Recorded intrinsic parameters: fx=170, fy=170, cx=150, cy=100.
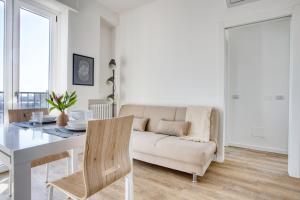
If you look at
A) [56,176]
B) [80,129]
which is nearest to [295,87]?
[80,129]

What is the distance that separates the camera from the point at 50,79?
114 inches

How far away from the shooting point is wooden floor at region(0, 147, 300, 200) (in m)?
1.78

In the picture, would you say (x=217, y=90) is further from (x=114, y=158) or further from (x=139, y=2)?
(x=139, y=2)

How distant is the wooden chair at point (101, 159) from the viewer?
97 centimetres

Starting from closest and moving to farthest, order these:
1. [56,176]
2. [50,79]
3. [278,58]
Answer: [56,176], [50,79], [278,58]

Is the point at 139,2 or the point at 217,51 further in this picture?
the point at 139,2

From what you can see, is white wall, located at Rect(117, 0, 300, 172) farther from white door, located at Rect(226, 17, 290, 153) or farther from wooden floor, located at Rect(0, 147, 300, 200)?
wooden floor, located at Rect(0, 147, 300, 200)

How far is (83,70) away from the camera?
313 centimetres

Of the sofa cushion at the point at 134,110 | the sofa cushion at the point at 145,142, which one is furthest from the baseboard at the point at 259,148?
the sofa cushion at the point at 134,110

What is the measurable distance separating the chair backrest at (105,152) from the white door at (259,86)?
9.82 ft

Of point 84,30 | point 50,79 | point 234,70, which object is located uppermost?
point 84,30

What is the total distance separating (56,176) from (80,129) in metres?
1.26

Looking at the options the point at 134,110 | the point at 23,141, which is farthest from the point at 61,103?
the point at 134,110

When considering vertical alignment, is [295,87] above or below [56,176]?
above
